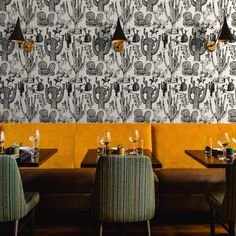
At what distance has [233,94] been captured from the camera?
16.0 ft

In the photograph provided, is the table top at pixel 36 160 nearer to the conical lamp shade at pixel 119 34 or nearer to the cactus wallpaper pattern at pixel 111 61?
the cactus wallpaper pattern at pixel 111 61

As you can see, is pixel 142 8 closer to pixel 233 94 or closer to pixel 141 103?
pixel 141 103

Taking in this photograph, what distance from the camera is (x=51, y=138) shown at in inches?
180

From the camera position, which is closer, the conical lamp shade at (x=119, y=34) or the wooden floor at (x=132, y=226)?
the wooden floor at (x=132, y=226)

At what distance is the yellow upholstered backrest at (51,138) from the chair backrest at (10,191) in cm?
190

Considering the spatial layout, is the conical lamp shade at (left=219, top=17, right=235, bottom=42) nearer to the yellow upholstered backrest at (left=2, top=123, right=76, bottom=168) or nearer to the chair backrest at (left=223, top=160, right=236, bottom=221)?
the yellow upholstered backrest at (left=2, top=123, right=76, bottom=168)

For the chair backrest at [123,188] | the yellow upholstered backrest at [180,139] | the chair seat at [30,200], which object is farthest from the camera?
the yellow upholstered backrest at [180,139]

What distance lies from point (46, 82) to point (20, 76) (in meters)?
0.34

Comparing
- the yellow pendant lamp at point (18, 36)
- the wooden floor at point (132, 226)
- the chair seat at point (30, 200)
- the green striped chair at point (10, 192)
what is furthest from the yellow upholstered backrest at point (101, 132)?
the green striped chair at point (10, 192)

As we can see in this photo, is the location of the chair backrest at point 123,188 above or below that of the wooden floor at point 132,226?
above

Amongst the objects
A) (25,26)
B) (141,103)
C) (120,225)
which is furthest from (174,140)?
(25,26)

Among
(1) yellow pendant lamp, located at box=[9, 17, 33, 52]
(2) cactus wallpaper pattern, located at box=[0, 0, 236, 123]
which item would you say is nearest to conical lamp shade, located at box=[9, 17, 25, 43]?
(1) yellow pendant lamp, located at box=[9, 17, 33, 52]

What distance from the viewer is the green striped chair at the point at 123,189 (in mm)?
2523

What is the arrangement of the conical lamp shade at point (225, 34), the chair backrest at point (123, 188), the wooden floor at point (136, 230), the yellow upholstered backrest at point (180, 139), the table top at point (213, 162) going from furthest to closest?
the conical lamp shade at point (225, 34) → the yellow upholstered backrest at point (180, 139) → the wooden floor at point (136, 230) → the table top at point (213, 162) → the chair backrest at point (123, 188)
